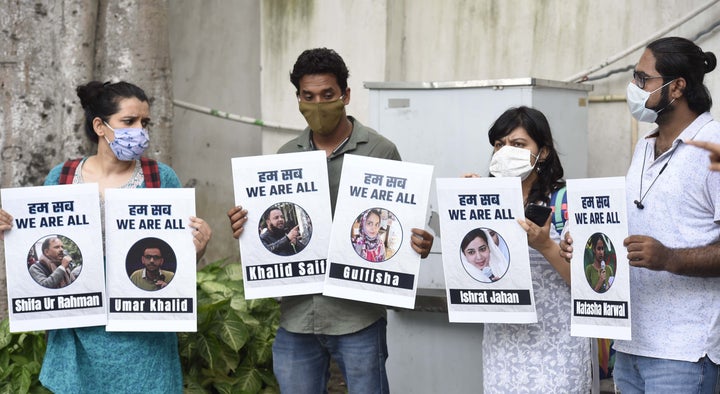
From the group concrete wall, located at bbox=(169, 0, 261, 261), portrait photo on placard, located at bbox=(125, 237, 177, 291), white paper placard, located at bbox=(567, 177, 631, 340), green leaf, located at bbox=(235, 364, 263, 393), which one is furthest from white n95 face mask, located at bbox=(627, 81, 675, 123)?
concrete wall, located at bbox=(169, 0, 261, 261)

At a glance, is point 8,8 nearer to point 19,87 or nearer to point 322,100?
point 19,87

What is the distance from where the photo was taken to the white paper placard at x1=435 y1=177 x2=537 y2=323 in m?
3.73

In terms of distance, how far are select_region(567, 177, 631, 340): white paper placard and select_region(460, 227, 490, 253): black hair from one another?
34cm

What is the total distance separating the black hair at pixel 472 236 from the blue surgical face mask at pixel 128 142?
134 cm

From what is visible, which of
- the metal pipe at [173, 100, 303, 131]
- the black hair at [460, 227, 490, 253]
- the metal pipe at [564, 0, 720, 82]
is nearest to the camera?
the black hair at [460, 227, 490, 253]

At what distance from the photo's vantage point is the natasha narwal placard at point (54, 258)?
13.2 feet

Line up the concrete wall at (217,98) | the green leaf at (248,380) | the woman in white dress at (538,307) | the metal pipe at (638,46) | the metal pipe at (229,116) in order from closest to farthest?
the woman in white dress at (538,307) → the green leaf at (248,380) → the metal pipe at (638,46) → the metal pipe at (229,116) → the concrete wall at (217,98)

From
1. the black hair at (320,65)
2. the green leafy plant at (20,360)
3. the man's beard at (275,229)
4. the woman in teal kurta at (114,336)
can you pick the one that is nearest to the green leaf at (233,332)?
the green leafy plant at (20,360)

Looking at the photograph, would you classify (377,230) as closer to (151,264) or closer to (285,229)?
(285,229)

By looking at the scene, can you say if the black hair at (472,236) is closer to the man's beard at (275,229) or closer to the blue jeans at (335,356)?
the blue jeans at (335,356)

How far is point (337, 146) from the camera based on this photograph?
4242mm

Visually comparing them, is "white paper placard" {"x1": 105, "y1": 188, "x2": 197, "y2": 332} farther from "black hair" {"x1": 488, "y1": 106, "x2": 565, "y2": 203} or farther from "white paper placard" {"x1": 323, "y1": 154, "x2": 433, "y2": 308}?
"black hair" {"x1": 488, "y1": 106, "x2": 565, "y2": 203}

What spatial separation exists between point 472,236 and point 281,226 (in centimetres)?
80

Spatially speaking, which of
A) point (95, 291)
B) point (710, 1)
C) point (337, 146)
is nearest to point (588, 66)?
point (710, 1)
